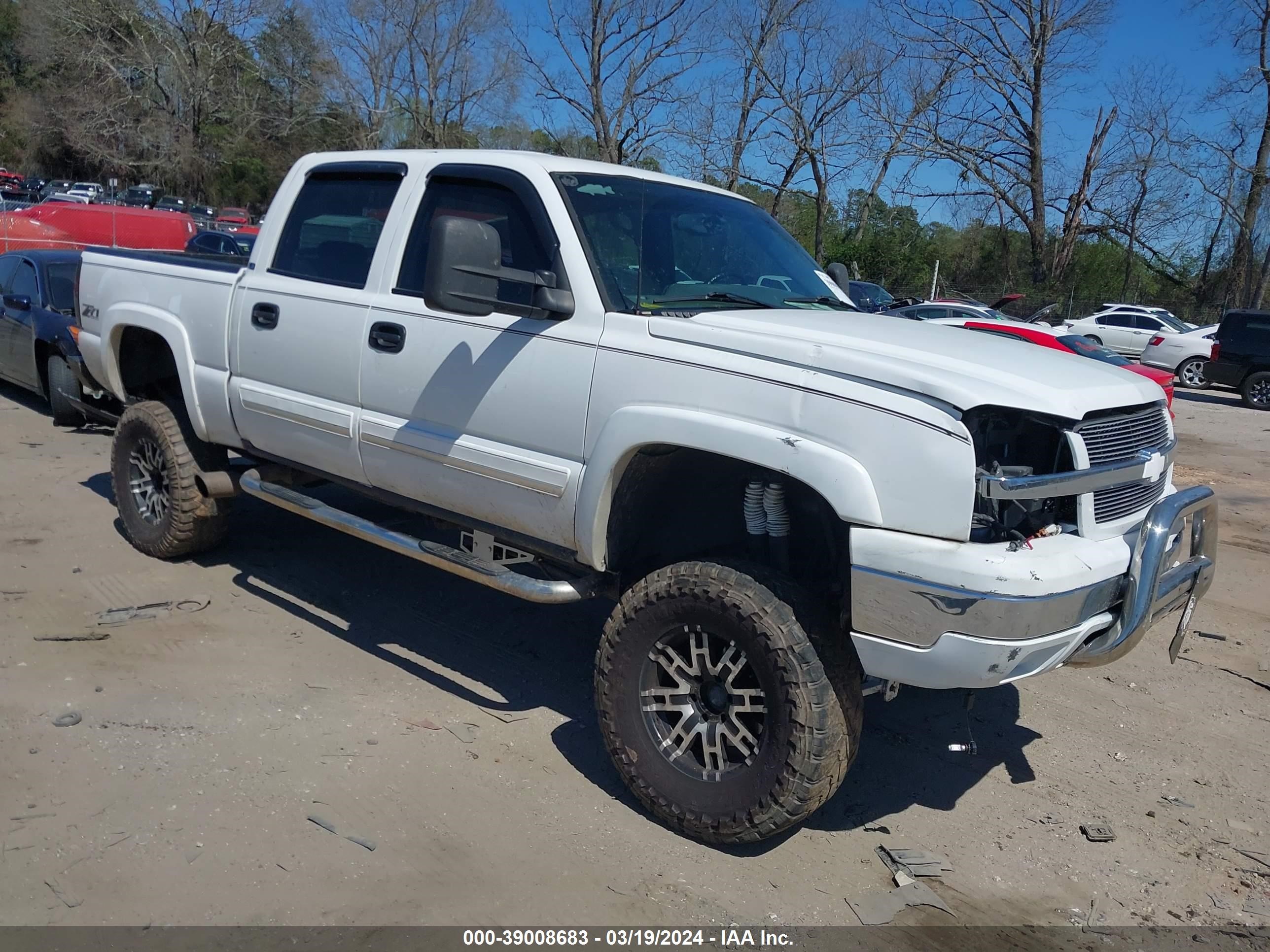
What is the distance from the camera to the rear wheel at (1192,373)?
930 inches

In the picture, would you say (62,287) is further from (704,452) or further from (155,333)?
(704,452)

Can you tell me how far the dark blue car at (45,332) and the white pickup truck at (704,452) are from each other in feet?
17.9

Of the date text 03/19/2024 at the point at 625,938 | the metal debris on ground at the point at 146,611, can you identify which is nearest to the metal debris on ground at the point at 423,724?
the date text 03/19/2024 at the point at 625,938

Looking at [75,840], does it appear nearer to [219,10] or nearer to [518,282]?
[518,282]

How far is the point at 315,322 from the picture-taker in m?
4.67

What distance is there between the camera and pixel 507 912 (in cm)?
314

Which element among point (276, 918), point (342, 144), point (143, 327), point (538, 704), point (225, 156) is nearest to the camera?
point (276, 918)

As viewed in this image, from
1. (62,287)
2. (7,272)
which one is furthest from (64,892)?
(7,272)

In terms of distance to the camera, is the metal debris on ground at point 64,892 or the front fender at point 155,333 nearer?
the metal debris on ground at point 64,892

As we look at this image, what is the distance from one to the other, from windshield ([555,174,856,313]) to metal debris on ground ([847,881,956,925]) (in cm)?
207

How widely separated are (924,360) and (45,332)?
9.16m

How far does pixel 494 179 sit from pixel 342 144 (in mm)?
43605

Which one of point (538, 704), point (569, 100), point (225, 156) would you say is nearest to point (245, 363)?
point (538, 704)

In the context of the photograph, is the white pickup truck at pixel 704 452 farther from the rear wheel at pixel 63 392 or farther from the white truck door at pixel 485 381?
the rear wheel at pixel 63 392
